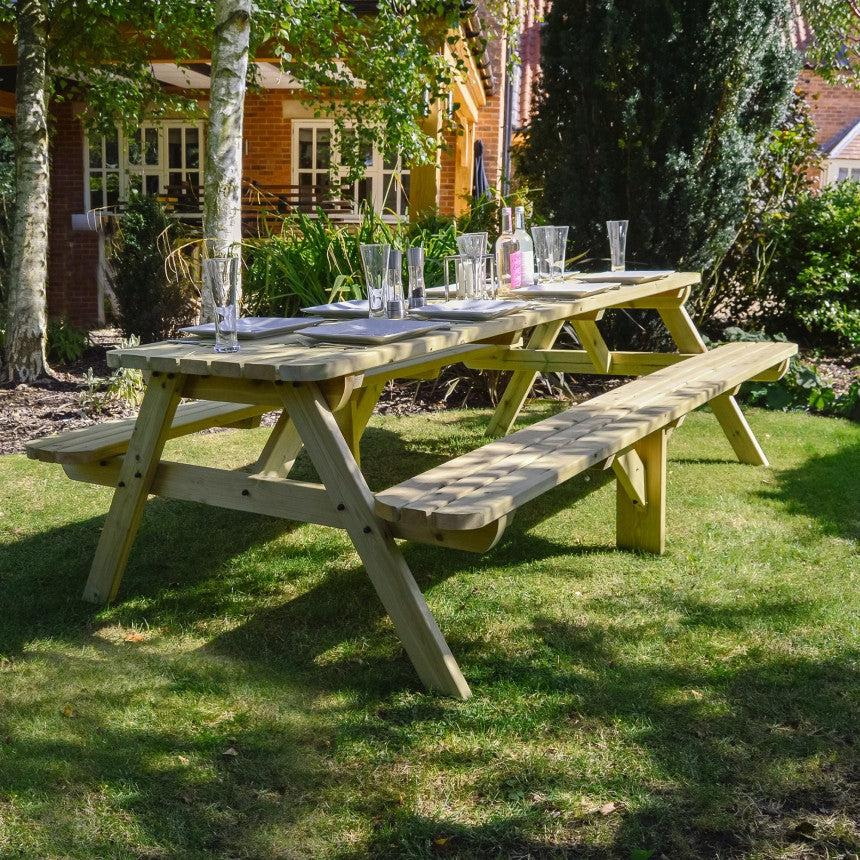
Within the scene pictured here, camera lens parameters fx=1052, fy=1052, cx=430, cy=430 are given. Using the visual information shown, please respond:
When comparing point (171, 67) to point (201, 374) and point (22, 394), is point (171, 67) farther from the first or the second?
point (201, 374)

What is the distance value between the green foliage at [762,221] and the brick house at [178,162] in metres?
4.74

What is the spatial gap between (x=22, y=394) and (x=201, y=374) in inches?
178

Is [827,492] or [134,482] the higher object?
[134,482]

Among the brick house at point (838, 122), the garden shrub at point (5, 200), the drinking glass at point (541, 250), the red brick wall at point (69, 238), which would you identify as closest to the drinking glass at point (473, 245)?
the drinking glass at point (541, 250)

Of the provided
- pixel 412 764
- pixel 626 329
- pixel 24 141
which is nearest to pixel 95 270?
pixel 24 141

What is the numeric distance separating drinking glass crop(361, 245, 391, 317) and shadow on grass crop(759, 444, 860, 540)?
6.65 ft

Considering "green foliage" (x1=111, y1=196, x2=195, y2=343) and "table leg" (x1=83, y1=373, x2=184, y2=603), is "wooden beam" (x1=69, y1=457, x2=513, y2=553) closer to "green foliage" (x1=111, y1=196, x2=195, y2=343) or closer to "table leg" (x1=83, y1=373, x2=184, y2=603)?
"table leg" (x1=83, y1=373, x2=184, y2=603)

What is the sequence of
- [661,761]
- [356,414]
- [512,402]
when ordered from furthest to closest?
[512,402], [356,414], [661,761]

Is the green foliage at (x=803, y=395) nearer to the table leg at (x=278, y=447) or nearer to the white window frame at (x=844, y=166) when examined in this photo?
the table leg at (x=278, y=447)

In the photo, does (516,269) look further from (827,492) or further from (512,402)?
(827,492)

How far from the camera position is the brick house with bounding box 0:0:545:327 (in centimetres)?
1256

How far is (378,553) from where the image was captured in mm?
2697

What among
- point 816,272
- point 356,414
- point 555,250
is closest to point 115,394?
point 356,414

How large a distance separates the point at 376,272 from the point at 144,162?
11.4 meters
